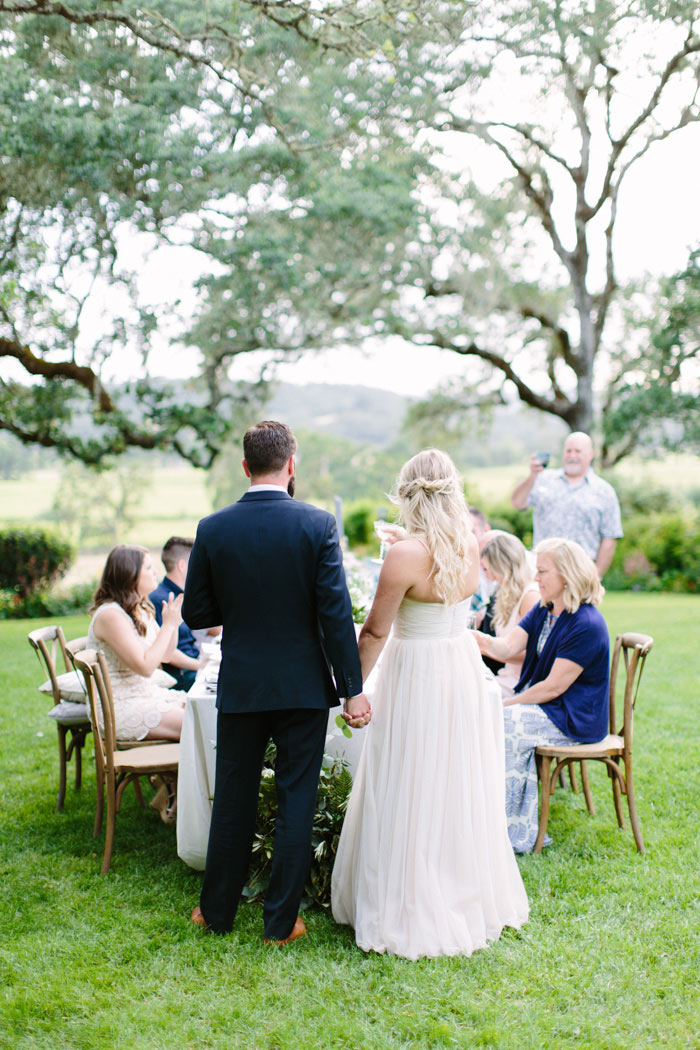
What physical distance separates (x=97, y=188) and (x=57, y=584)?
8173 mm

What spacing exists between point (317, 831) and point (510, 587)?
1822 millimetres

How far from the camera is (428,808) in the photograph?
10.0 ft

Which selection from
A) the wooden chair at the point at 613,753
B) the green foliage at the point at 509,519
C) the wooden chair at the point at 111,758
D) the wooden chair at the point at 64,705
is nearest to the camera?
the wooden chair at the point at 111,758

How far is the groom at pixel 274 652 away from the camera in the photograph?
2922mm

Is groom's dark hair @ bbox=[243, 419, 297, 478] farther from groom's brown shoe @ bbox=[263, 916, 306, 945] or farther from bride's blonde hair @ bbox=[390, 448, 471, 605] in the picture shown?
groom's brown shoe @ bbox=[263, 916, 306, 945]

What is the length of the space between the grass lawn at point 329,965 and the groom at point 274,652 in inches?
11.0

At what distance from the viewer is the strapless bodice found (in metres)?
3.11

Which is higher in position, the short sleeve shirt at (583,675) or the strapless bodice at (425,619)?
the strapless bodice at (425,619)

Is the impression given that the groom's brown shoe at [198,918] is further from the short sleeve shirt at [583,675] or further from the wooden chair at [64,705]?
the short sleeve shirt at [583,675]

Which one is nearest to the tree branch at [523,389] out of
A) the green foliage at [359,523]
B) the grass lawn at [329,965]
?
the green foliage at [359,523]

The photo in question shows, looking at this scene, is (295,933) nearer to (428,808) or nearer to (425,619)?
(428,808)

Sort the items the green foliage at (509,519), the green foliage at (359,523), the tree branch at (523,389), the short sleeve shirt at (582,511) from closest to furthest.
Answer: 1. the short sleeve shirt at (582,511)
2. the tree branch at (523,389)
3. the green foliage at (509,519)
4. the green foliage at (359,523)

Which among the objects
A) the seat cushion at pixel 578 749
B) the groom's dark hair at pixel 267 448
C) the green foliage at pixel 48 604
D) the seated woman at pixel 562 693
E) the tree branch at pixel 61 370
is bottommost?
the green foliage at pixel 48 604

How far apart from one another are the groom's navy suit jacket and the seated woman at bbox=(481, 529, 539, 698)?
1.88 meters
